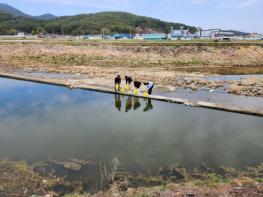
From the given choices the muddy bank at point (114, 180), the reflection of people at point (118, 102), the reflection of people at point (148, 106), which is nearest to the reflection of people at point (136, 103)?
the reflection of people at point (148, 106)

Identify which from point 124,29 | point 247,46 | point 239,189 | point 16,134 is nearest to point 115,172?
point 239,189

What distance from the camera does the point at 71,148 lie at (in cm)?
1139

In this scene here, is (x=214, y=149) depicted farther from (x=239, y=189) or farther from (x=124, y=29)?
(x=124, y=29)

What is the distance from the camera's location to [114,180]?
350 inches

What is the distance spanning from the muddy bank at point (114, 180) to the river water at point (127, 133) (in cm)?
49

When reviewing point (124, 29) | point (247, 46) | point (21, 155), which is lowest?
point (21, 155)

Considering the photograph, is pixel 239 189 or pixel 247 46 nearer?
pixel 239 189

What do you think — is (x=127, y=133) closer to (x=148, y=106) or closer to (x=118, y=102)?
(x=148, y=106)

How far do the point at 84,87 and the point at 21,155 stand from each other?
1249cm

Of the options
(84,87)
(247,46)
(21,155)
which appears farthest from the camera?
(247,46)

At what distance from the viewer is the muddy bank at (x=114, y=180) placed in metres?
7.91

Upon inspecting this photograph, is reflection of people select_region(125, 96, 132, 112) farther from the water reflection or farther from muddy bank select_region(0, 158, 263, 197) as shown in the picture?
muddy bank select_region(0, 158, 263, 197)

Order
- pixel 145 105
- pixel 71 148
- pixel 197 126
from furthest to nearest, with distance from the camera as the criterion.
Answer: pixel 145 105
pixel 197 126
pixel 71 148

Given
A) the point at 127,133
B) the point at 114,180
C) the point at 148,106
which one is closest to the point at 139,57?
the point at 148,106
